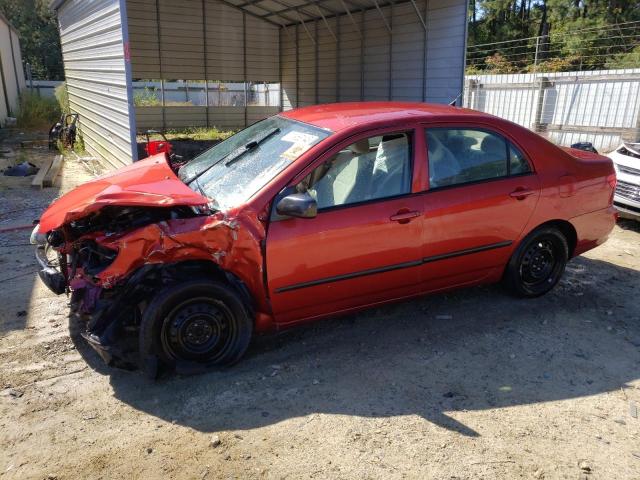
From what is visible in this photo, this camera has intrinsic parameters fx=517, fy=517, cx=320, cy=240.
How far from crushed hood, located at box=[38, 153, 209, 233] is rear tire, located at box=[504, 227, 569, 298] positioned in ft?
8.71

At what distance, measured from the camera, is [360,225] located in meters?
3.51

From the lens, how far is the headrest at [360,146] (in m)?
3.66

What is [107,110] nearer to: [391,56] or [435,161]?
[391,56]

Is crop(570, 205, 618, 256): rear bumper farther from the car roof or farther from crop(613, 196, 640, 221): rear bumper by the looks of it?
crop(613, 196, 640, 221): rear bumper

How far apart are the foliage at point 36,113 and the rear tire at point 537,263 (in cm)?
1980

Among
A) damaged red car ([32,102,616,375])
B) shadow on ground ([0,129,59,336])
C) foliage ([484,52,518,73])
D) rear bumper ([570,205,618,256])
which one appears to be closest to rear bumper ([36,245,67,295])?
damaged red car ([32,102,616,375])

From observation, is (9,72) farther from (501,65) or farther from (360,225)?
(360,225)

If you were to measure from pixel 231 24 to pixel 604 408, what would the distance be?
17087 mm

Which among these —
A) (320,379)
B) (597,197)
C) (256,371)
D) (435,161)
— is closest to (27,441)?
(256,371)

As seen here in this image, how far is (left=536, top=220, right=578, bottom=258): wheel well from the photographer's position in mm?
4434

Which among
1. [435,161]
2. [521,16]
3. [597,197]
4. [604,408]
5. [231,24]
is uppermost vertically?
[521,16]

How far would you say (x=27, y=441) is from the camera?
2.81 meters

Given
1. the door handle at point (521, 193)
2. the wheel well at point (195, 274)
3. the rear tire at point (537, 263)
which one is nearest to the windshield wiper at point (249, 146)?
the wheel well at point (195, 274)

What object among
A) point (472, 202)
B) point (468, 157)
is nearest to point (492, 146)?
point (468, 157)
